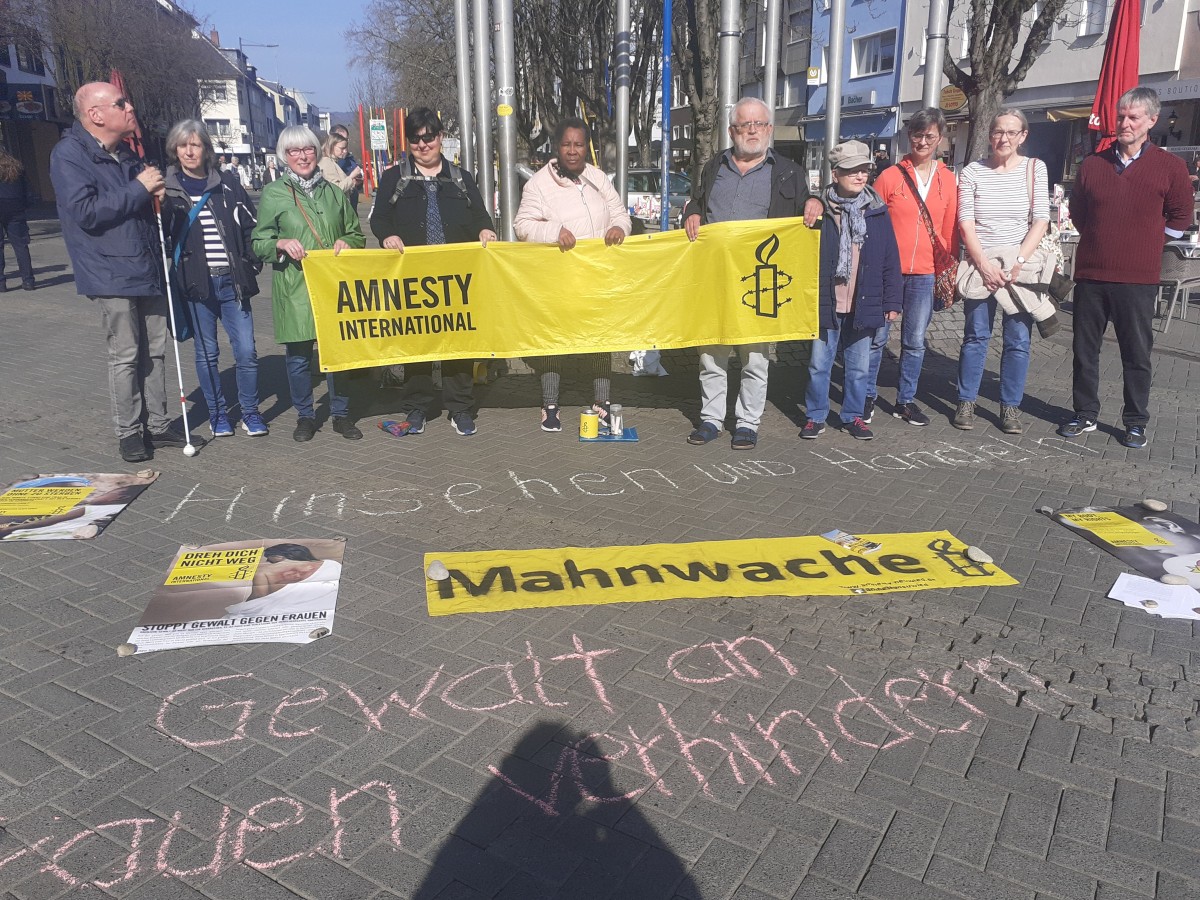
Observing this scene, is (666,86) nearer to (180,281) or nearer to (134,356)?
(180,281)

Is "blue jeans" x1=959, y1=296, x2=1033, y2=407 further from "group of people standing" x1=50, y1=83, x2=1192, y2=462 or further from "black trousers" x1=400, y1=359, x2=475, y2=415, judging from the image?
"black trousers" x1=400, y1=359, x2=475, y2=415

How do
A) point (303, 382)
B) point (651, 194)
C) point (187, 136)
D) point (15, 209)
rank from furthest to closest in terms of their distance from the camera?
point (651, 194) → point (15, 209) → point (303, 382) → point (187, 136)

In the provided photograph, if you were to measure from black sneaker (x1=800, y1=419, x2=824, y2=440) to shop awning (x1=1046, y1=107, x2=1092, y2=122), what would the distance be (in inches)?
957

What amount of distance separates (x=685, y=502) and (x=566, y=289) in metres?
1.88

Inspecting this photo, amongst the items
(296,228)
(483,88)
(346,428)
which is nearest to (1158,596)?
(346,428)

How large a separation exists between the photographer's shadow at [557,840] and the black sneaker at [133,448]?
4.11 metres

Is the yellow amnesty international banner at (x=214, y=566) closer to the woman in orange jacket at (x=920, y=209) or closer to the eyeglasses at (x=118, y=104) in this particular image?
the eyeglasses at (x=118, y=104)

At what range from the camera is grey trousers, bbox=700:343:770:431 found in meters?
6.56

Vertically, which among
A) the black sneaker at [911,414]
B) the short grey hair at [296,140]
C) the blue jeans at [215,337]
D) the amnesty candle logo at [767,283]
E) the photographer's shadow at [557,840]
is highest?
the short grey hair at [296,140]

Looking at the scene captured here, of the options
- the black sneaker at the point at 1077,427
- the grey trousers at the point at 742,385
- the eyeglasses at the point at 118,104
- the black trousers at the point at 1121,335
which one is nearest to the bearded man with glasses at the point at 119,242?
the eyeglasses at the point at 118,104

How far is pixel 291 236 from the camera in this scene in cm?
632

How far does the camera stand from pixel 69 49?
1341 inches

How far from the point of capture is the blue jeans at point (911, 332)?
22.3 feet

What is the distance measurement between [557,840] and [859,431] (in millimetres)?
4616
